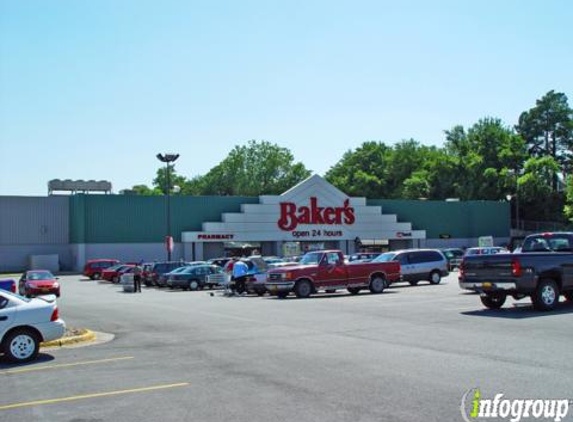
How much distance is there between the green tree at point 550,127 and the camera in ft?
340

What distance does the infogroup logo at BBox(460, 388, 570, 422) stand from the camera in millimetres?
7508

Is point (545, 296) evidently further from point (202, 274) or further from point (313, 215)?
point (313, 215)

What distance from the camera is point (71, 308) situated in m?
25.5

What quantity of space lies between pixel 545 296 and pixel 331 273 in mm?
10767

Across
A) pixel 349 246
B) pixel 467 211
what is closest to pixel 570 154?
pixel 467 211

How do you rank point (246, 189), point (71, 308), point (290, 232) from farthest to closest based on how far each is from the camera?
point (246, 189) < point (290, 232) < point (71, 308)

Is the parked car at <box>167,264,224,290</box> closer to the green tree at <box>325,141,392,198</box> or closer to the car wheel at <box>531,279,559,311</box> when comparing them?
the car wheel at <box>531,279,559,311</box>

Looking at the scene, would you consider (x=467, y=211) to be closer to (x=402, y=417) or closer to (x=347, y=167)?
(x=347, y=167)

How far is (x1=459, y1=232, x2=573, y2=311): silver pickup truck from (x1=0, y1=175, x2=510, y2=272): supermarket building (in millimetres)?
36476

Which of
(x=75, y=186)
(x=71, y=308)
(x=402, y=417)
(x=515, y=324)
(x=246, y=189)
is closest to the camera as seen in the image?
(x=402, y=417)

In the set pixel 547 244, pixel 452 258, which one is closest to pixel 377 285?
pixel 547 244

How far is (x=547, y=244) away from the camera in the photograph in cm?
2027

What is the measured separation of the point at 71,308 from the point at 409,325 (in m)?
14.2

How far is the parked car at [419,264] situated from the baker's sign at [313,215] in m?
32.6
